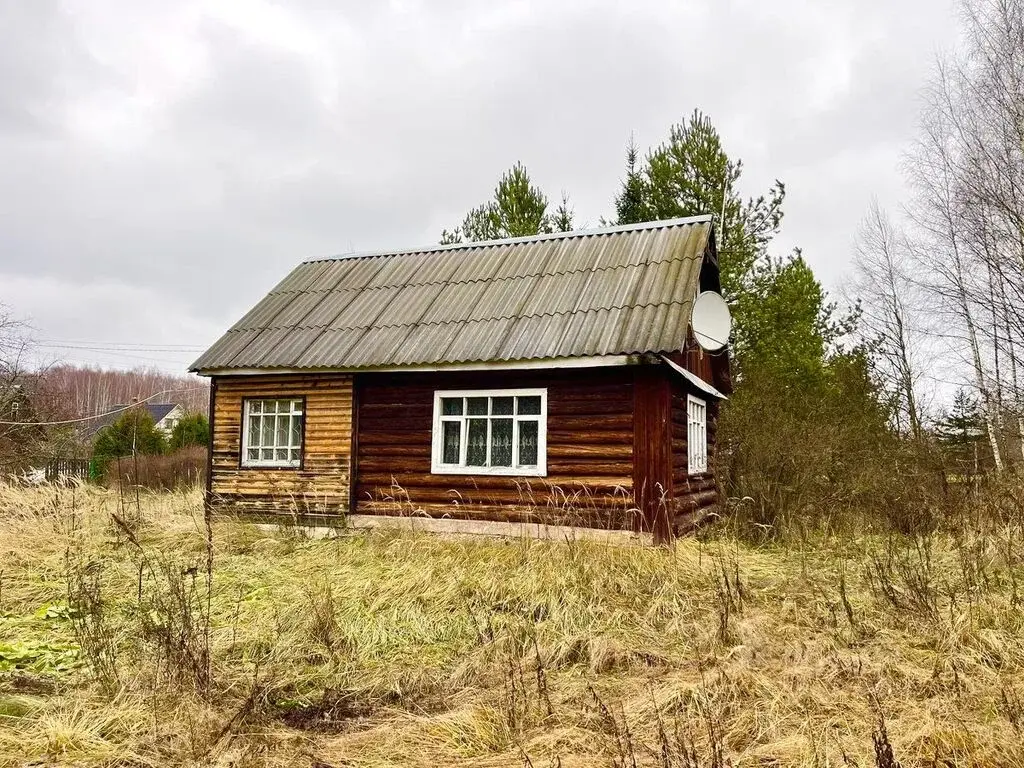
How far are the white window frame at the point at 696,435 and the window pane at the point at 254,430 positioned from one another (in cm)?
700

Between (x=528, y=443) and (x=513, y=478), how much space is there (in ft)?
1.77

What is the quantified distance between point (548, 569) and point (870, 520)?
5.12 meters

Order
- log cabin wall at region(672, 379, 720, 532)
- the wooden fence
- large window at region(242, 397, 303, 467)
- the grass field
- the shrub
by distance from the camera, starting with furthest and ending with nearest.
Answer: the shrub
the wooden fence
large window at region(242, 397, 303, 467)
log cabin wall at region(672, 379, 720, 532)
the grass field

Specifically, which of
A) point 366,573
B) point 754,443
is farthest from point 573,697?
point 754,443

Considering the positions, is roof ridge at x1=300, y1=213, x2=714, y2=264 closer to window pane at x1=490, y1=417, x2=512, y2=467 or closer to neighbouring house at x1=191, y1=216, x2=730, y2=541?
neighbouring house at x1=191, y1=216, x2=730, y2=541

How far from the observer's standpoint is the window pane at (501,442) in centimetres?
1009

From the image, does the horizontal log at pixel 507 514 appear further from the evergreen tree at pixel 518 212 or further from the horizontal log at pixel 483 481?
the evergreen tree at pixel 518 212

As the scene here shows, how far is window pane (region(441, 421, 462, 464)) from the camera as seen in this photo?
34.1 feet

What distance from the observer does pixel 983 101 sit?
14078mm

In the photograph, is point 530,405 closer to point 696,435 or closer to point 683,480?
point 683,480

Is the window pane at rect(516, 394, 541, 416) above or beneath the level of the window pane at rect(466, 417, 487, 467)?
above

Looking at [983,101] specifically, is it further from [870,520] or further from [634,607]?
[634,607]

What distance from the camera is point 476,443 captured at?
1029cm

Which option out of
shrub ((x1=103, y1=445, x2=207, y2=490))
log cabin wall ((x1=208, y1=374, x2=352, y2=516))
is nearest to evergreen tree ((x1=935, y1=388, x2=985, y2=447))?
log cabin wall ((x1=208, y1=374, x2=352, y2=516))
